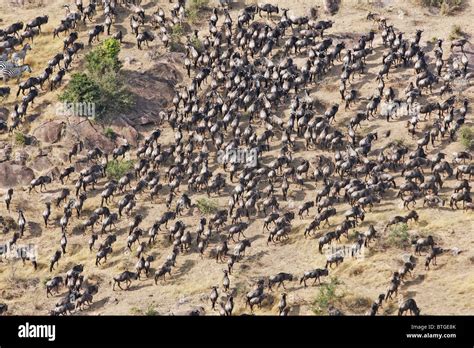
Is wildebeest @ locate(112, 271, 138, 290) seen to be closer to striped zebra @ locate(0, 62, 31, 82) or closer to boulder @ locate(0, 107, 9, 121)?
boulder @ locate(0, 107, 9, 121)

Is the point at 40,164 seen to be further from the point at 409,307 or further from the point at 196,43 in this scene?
the point at 409,307

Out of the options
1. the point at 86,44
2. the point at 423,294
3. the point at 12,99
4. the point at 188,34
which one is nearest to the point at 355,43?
the point at 188,34

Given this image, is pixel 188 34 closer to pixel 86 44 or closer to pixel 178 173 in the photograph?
pixel 86 44

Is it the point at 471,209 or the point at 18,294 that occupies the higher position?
the point at 471,209

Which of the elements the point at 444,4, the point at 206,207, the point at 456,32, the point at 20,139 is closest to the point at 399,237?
the point at 206,207

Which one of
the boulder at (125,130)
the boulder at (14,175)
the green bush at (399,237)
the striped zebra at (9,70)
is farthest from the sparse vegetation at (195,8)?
the green bush at (399,237)

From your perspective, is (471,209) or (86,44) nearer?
(471,209)

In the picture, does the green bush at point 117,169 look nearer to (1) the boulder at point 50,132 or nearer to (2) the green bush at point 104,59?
(1) the boulder at point 50,132
